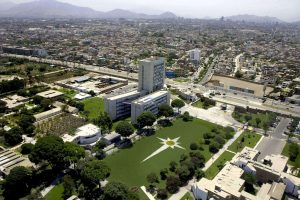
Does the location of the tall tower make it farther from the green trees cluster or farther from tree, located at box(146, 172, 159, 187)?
the green trees cluster

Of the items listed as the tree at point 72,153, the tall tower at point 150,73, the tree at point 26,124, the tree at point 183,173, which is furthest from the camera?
the tall tower at point 150,73

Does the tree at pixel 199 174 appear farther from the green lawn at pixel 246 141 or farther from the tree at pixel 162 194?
the green lawn at pixel 246 141

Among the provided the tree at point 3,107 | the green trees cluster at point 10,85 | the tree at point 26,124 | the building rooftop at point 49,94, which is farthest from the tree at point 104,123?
the green trees cluster at point 10,85

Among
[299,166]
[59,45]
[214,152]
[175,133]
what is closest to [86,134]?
[175,133]

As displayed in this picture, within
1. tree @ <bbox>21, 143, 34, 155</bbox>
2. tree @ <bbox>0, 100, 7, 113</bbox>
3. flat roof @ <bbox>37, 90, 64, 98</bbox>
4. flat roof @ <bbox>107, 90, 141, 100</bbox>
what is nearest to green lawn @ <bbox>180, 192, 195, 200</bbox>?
tree @ <bbox>21, 143, 34, 155</bbox>

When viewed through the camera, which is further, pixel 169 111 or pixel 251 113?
pixel 251 113

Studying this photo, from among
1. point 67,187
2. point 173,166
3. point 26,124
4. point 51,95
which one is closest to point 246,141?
point 173,166

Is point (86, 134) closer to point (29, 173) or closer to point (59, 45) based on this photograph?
point (29, 173)
